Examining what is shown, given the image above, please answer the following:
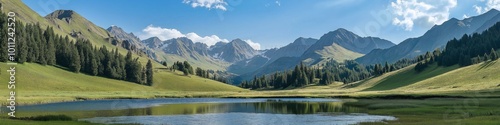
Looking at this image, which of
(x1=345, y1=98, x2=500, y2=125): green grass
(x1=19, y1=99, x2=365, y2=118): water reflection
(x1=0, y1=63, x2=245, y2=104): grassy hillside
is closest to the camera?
(x1=345, y1=98, x2=500, y2=125): green grass

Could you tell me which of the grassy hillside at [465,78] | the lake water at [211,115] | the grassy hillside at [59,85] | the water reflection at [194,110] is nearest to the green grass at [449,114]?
the lake water at [211,115]

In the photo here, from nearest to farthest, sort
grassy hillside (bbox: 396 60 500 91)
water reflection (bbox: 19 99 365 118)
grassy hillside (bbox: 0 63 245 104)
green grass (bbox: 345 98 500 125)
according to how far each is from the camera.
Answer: green grass (bbox: 345 98 500 125) → water reflection (bbox: 19 99 365 118) → grassy hillside (bbox: 0 63 245 104) → grassy hillside (bbox: 396 60 500 91)

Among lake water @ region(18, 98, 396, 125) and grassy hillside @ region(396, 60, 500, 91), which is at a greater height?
grassy hillside @ region(396, 60, 500, 91)

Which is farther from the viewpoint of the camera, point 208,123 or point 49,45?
point 49,45

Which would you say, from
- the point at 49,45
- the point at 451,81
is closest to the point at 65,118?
the point at 451,81

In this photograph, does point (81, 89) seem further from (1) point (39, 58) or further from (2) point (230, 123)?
(2) point (230, 123)

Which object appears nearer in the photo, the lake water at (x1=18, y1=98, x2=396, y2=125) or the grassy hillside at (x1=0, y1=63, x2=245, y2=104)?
the lake water at (x1=18, y1=98, x2=396, y2=125)

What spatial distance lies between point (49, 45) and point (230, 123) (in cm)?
16800

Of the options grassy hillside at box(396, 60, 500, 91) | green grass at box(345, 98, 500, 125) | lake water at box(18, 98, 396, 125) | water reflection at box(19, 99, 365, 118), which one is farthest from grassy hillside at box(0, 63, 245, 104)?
grassy hillside at box(396, 60, 500, 91)

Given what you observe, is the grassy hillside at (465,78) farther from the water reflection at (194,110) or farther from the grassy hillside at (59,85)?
the grassy hillside at (59,85)

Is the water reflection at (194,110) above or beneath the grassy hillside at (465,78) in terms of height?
beneath

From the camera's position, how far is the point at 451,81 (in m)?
155

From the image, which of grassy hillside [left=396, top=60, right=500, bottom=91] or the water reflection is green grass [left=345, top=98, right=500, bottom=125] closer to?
the water reflection

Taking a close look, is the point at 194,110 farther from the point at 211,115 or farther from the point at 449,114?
the point at 449,114
